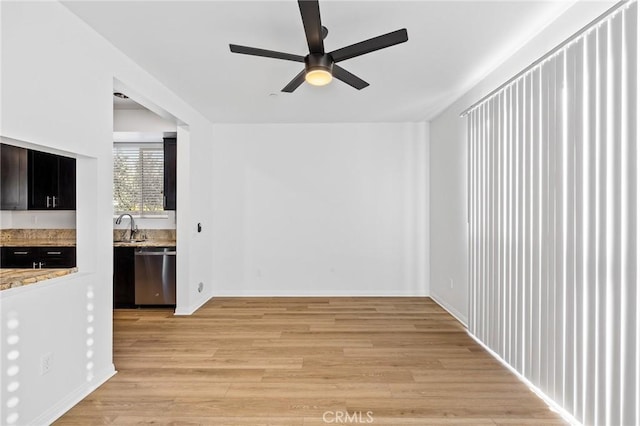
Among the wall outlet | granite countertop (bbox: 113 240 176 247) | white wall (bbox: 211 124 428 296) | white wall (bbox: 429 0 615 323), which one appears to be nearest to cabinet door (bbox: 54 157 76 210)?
granite countertop (bbox: 113 240 176 247)

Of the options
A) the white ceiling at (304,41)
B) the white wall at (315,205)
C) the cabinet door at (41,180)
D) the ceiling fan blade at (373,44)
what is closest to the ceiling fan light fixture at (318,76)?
the ceiling fan blade at (373,44)

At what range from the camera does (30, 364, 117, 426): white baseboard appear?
2129 millimetres

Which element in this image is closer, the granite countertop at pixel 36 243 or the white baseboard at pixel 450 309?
the white baseboard at pixel 450 309

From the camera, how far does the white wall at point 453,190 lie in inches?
123

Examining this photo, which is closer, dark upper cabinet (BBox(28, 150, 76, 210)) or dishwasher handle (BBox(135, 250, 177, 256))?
dark upper cabinet (BBox(28, 150, 76, 210))

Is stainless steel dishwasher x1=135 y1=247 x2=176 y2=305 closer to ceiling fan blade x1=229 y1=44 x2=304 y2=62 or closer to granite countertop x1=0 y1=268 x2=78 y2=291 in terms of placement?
granite countertop x1=0 y1=268 x2=78 y2=291

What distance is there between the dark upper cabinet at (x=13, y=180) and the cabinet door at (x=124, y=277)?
4.09ft

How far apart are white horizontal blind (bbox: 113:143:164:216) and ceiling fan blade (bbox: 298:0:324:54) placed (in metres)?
3.90

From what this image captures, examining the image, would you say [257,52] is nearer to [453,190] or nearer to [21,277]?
[21,277]

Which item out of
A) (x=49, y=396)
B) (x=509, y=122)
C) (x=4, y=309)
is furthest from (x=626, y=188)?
(x=49, y=396)

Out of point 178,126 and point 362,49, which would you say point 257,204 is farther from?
point 362,49

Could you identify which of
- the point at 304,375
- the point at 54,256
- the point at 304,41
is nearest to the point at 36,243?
the point at 54,256

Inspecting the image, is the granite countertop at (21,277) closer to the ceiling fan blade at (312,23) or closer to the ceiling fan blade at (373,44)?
the ceiling fan blade at (312,23)

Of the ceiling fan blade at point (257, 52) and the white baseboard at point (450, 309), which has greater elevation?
the ceiling fan blade at point (257, 52)
